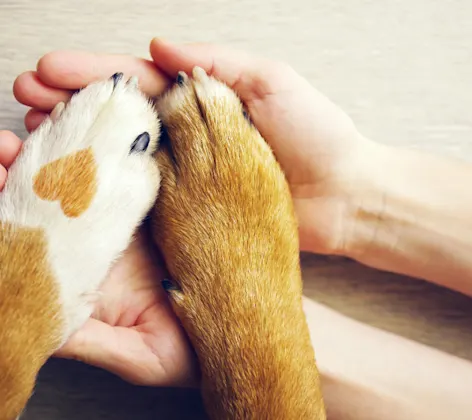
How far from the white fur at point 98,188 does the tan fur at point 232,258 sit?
56 millimetres

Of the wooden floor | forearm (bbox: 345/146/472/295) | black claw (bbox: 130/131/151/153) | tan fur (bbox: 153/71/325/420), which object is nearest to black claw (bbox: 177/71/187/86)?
tan fur (bbox: 153/71/325/420)

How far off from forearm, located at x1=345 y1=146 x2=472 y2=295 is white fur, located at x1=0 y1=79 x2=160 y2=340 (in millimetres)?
460

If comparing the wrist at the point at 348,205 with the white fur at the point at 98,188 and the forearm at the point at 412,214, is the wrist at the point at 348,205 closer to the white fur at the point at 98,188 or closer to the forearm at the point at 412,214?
the forearm at the point at 412,214

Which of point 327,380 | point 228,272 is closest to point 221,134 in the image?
point 228,272

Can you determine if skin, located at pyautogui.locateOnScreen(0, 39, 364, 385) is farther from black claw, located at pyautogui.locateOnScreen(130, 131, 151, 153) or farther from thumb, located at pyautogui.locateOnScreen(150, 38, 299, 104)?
black claw, located at pyautogui.locateOnScreen(130, 131, 151, 153)

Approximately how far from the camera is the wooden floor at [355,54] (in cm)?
108

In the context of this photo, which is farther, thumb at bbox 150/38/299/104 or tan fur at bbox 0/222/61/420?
thumb at bbox 150/38/299/104

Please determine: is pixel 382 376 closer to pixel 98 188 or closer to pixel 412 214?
pixel 412 214

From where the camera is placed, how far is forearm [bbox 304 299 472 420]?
3.13 ft

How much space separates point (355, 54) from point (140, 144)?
0.59 meters

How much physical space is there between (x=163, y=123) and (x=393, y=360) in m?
0.62

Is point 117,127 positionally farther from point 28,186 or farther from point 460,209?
point 460,209

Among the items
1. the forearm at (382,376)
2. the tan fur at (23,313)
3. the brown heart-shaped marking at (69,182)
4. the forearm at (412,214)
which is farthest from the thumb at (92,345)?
the forearm at (412,214)

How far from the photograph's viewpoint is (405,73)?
1.13m
